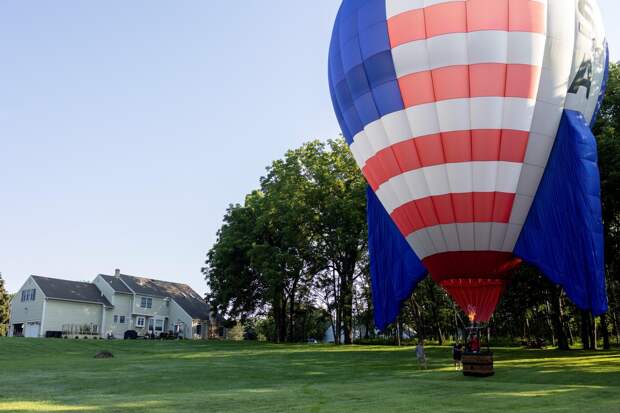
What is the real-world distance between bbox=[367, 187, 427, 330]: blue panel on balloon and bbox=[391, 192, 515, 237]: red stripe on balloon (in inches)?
84.4

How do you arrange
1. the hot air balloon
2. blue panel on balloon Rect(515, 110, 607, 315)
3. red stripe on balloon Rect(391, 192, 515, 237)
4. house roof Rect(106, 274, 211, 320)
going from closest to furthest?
blue panel on balloon Rect(515, 110, 607, 315) → the hot air balloon → red stripe on balloon Rect(391, 192, 515, 237) → house roof Rect(106, 274, 211, 320)

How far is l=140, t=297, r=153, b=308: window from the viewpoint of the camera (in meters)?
61.5

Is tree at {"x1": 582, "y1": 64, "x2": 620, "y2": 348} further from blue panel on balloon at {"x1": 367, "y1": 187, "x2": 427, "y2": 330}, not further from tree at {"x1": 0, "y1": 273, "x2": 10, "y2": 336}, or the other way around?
tree at {"x1": 0, "y1": 273, "x2": 10, "y2": 336}

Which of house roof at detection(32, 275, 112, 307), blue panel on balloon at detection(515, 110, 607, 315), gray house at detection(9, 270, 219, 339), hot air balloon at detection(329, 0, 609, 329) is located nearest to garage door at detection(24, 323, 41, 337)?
gray house at detection(9, 270, 219, 339)

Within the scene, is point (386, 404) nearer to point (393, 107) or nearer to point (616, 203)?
point (393, 107)

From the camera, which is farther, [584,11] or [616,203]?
[616,203]

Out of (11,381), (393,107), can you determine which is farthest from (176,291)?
(393,107)

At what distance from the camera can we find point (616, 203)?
83.0 ft

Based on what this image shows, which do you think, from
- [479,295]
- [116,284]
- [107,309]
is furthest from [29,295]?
[479,295]

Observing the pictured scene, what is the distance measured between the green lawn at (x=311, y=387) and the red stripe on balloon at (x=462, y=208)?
4759mm

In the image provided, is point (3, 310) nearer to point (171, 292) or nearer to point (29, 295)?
point (29, 295)

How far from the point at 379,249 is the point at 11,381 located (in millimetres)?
12746

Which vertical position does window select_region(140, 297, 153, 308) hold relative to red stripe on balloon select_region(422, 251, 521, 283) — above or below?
above

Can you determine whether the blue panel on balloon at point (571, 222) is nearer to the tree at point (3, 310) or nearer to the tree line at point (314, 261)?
the tree line at point (314, 261)
